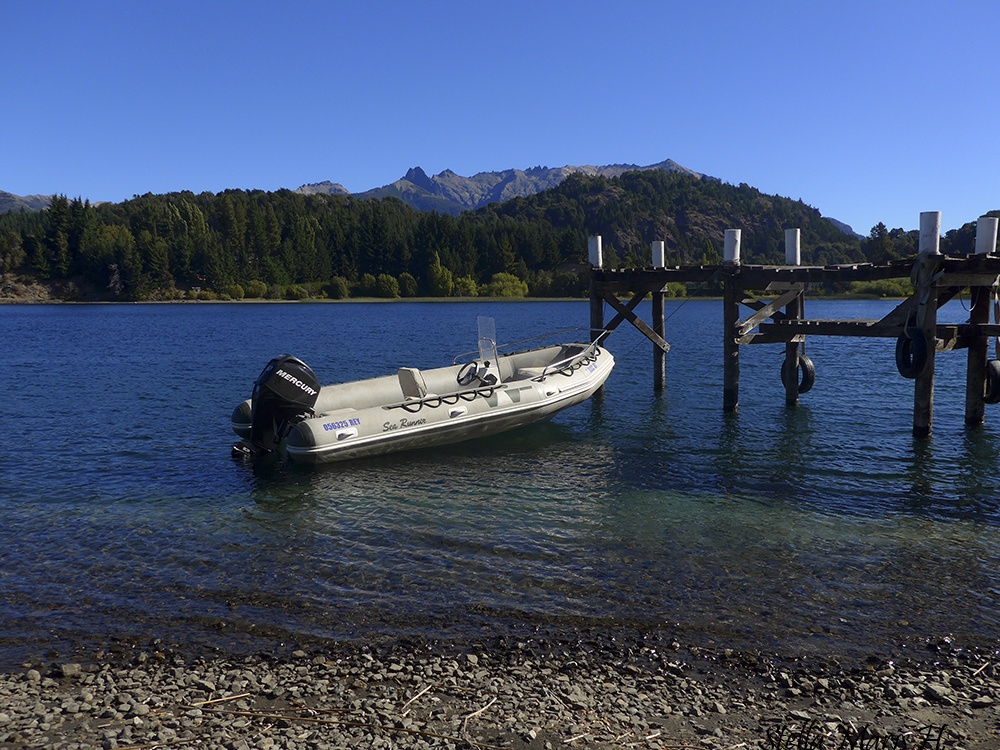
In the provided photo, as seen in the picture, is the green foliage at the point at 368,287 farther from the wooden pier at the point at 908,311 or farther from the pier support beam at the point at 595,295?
the wooden pier at the point at 908,311

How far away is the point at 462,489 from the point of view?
11773 mm

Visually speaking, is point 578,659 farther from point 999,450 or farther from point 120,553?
point 999,450

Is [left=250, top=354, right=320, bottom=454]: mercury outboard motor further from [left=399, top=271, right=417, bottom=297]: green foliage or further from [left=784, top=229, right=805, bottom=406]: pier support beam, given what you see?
[left=399, top=271, right=417, bottom=297]: green foliage

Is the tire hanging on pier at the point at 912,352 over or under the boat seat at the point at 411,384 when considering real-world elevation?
over

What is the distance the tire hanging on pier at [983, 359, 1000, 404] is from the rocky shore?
9.18 m

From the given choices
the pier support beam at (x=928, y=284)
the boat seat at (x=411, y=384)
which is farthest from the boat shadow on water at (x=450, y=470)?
the pier support beam at (x=928, y=284)

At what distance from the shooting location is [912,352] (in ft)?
42.7

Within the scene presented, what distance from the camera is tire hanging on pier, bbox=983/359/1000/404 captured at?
1383 centimetres

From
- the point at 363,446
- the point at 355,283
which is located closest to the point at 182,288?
the point at 355,283

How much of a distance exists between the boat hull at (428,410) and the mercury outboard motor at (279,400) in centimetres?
34

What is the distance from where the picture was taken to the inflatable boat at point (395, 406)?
1256cm

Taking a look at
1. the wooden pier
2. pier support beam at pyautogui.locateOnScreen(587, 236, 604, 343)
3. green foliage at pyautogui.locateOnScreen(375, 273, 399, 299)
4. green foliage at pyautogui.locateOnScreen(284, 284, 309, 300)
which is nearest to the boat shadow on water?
the wooden pier

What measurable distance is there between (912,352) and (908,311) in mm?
754

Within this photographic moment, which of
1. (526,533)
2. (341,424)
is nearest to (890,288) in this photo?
(341,424)
